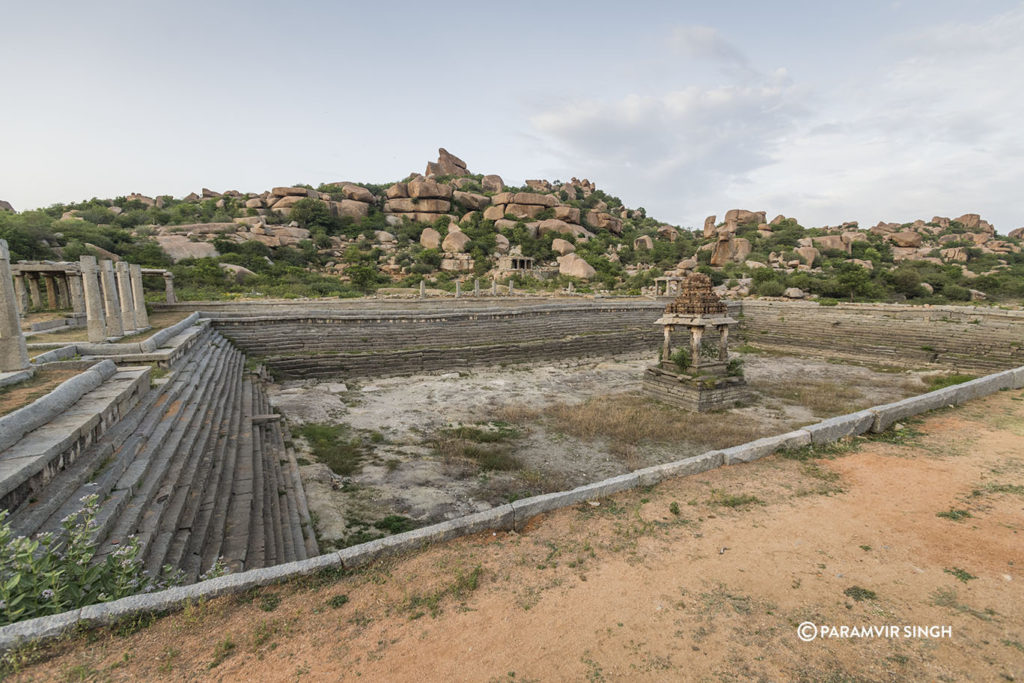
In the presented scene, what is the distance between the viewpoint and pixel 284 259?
3816 centimetres

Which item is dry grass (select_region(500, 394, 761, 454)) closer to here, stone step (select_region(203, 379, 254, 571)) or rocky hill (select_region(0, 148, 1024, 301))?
stone step (select_region(203, 379, 254, 571))

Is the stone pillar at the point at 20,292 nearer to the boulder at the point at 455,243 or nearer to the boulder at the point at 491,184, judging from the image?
the boulder at the point at 455,243

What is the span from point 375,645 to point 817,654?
108 inches

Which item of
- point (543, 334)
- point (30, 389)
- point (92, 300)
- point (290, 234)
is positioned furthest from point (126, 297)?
point (290, 234)

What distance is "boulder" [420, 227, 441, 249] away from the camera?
47169 mm

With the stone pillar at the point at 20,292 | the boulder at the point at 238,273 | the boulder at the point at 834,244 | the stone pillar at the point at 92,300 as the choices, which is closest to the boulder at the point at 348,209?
the boulder at the point at 238,273

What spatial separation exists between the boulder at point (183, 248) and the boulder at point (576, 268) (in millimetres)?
29935

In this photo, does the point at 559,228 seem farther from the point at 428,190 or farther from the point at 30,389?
the point at 30,389

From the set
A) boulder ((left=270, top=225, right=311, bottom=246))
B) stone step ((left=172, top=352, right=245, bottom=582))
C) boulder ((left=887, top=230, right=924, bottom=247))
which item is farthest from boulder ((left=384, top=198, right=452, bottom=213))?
boulder ((left=887, top=230, right=924, bottom=247))

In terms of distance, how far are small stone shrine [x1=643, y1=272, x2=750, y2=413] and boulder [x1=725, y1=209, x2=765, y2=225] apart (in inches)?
2311

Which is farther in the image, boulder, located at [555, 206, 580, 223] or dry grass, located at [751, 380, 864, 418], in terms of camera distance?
boulder, located at [555, 206, 580, 223]

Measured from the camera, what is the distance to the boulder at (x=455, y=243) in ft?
148

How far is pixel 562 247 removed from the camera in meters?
48.6

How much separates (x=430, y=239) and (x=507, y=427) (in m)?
41.4
